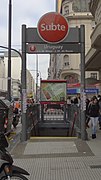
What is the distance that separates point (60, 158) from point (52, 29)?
5.94 meters

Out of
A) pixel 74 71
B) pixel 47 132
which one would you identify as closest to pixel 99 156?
pixel 47 132

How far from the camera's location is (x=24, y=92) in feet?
47.3

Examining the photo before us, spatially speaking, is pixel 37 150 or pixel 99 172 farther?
pixel 37 150

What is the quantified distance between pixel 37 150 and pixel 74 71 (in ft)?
209

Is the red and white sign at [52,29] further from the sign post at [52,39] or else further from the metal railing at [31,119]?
the metal railing at [31,119]

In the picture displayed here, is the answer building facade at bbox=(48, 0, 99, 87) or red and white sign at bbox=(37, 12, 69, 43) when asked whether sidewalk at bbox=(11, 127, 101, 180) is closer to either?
red and white sign at bbox=(37, 12, 69, 43)

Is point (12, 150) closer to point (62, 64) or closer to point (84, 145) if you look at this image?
point (84, 145)

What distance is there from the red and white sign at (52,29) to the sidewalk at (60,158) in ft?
13.2

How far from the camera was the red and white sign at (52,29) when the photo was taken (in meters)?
14.2

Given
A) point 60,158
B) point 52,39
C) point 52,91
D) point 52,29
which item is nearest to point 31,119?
point 52,91

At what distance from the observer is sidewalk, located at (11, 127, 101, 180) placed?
8156 mm

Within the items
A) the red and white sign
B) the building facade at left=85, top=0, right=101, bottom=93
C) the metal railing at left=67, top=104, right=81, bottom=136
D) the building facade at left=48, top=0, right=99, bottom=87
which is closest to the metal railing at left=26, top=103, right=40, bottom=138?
the metal railing at left=67, top=104, right=81, bottom=136

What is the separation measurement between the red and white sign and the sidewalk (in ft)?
13.2

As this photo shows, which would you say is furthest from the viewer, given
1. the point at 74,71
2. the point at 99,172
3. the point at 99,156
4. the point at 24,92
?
the point at 74,71
